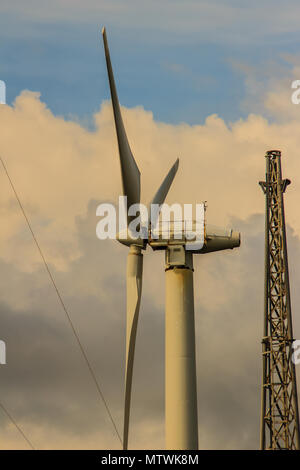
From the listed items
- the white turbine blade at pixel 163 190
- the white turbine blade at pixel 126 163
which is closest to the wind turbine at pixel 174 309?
the white turbine blade at pixel 126 163

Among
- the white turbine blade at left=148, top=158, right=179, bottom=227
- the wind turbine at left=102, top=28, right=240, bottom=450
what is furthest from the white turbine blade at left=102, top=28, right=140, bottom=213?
the white turbine blade at left=148, top=158, right=179, bottom=227

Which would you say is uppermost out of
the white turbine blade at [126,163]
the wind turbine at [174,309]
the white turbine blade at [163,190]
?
the white turbine blade at [163,190]

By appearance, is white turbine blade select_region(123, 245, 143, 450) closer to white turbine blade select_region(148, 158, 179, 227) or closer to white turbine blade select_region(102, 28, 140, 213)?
white turbine blade select_region(148, 158, 179, 227)

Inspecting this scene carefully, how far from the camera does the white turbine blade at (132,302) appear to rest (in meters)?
68.8

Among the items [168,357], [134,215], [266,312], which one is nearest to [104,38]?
[134,215]

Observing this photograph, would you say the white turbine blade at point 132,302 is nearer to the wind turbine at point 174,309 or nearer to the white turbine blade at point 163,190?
the wind turbine at point 174,309

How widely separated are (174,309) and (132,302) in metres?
2.37

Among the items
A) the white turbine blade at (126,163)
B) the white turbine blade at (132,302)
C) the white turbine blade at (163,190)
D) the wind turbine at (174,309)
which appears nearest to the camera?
the white turbine blade at (126,163)

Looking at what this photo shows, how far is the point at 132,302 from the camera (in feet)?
230

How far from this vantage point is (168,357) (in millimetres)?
69250

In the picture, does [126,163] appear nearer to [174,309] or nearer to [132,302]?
[132,302]
